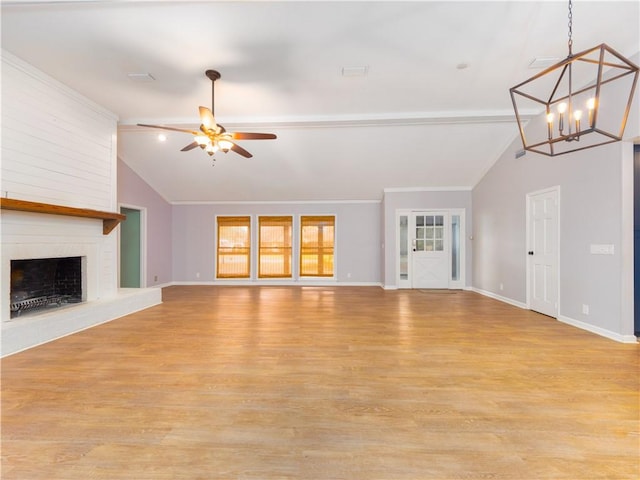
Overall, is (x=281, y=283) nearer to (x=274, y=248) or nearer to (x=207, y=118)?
(x=274, y=248)

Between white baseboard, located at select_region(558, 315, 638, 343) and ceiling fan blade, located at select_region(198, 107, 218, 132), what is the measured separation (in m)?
5.20

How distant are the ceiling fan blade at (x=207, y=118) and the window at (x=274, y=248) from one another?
4.87 m

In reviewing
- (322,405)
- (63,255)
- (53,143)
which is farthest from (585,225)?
(53,143)

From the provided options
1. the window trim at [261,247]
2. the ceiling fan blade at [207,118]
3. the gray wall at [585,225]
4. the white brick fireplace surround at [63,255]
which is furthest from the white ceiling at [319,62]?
the window trim at [261,247]

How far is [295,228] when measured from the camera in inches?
318

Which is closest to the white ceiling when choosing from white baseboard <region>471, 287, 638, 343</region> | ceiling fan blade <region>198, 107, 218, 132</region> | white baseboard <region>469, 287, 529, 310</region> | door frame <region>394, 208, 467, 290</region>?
ceiling fan blade <region>198, 107, 218, 132</region>

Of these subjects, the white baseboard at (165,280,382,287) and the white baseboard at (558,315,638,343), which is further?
the white baseboard at (165,280,382,287)

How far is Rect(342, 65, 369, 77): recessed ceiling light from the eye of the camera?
3.42 m

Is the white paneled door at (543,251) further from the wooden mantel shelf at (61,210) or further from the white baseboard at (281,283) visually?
the wooden mantel shelf at (61,210)

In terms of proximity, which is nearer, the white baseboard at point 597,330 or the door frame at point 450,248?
the white baseboard at point 597,330

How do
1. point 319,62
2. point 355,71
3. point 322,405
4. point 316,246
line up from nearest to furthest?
point 322,405, point 319,62, point 355,71, point 316,246

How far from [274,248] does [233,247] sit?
1.17 m

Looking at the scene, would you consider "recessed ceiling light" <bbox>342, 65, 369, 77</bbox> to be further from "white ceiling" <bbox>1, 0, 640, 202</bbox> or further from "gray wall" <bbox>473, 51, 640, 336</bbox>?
"gray wall" <bbox>473, 51, 640, 336</bbox>

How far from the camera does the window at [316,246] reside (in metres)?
8.12
